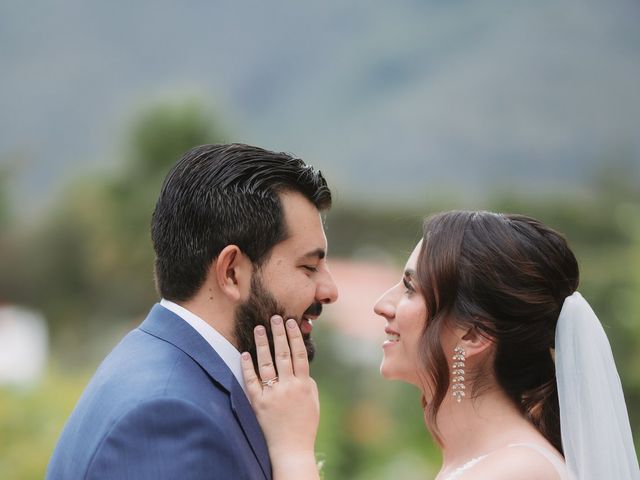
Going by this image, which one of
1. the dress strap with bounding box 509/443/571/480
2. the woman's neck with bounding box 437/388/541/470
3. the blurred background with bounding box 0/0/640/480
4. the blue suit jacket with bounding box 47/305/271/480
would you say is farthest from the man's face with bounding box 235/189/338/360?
the blurred background with bounding box 0/0/640/480

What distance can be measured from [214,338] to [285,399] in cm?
32

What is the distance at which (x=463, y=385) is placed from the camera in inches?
133

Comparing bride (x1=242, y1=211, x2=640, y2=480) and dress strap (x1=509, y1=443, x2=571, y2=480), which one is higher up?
bride (x1=242, y1=211, x2=640, y2=480)

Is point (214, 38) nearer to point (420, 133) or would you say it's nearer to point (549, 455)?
point (420, 133)

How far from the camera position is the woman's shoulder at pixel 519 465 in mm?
3070

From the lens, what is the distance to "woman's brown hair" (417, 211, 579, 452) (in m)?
3.29

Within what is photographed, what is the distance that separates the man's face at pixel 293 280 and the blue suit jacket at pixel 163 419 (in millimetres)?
212

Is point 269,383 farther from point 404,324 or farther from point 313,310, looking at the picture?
point 404,324

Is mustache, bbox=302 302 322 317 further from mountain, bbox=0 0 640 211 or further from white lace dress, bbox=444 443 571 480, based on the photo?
mountain, bbox=0 0 640 211

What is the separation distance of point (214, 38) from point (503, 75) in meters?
27.3

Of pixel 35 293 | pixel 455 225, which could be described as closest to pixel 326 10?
pixel 35 293

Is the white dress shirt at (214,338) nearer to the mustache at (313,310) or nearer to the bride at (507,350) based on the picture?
the mustache at (313,310)

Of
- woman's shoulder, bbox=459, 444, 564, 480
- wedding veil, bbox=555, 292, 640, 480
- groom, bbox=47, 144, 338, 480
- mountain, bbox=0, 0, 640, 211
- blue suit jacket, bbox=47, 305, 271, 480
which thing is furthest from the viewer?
mountain, bbox=0, 0, 640, 211

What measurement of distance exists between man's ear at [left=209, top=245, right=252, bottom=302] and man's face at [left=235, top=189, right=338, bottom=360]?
3cm
